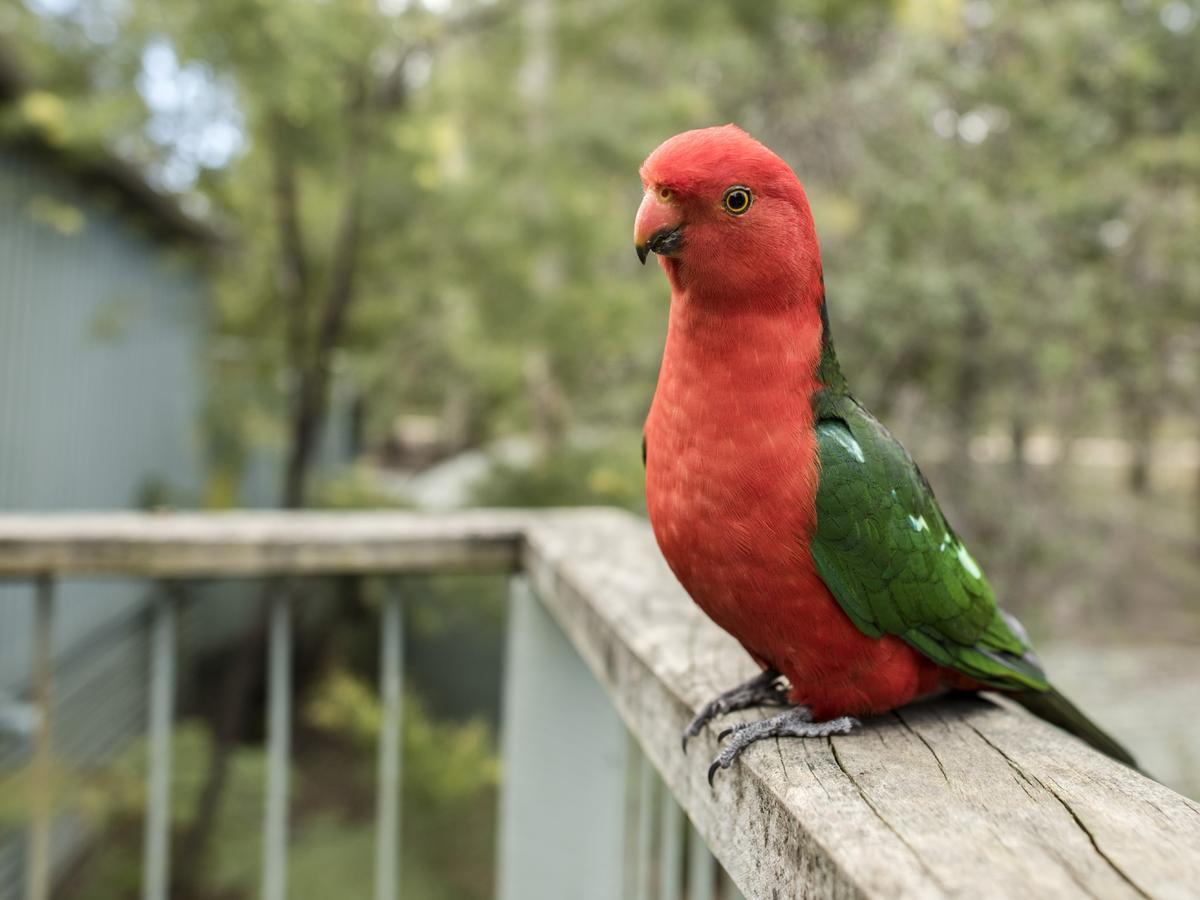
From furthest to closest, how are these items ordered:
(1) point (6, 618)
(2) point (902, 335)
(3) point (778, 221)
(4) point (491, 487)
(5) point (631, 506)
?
(2) point (902, 335) < (4) point (491, 487) < (5) point (631, 506) < (1) point (6, 618) < (3) point (778, 221)

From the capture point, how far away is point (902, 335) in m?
5.99

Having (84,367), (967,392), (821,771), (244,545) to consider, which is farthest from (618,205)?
(821,771)

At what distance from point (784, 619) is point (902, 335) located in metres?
5.54

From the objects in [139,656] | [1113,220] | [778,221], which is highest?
[1113,220]

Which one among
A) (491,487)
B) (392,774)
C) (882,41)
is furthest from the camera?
(882,41)

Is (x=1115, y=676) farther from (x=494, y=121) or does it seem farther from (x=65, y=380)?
(x=65, y=380)

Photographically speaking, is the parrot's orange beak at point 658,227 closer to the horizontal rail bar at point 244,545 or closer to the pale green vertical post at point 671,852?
the pale green vertical post at point 671,852

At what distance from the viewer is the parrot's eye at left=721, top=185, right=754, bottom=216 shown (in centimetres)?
85

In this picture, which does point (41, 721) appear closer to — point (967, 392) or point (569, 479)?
point (569, 479)

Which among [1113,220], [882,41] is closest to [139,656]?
[882,41]

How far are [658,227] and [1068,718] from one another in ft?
2.36

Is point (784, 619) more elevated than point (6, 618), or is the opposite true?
point (784, 619)

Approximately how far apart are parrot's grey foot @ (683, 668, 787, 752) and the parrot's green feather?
5.9 inches

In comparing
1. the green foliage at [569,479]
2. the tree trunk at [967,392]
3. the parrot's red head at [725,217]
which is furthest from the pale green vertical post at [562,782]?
the tree trunk at [967,392]
